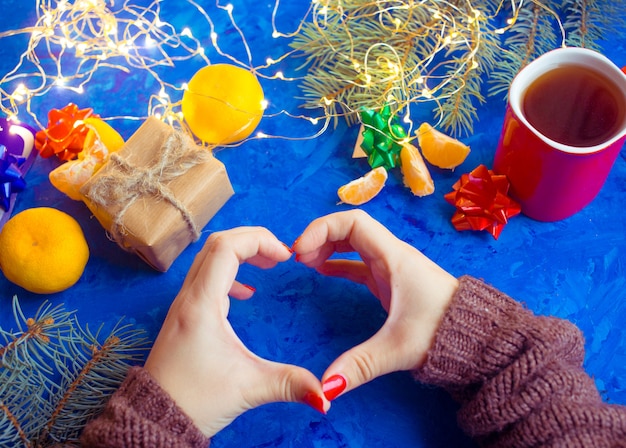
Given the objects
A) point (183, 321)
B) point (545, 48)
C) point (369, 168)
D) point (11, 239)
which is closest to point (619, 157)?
point (545, 48)

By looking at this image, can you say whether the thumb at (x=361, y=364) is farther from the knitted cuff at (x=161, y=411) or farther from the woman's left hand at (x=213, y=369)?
the knitted cuff at (x=161, y=411)

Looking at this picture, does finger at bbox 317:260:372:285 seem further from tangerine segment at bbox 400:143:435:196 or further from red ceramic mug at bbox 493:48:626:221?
red ceramic mug at bbox 493:48:626:221

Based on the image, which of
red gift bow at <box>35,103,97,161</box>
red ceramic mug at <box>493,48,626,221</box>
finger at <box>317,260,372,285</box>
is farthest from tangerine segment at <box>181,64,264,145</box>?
red ceramic mug at <box>493,48,626,221</box>

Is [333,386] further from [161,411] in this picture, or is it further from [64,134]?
[64,134]

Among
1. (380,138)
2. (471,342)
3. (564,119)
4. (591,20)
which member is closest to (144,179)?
(380,138)

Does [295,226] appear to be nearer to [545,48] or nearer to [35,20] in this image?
[545,48]

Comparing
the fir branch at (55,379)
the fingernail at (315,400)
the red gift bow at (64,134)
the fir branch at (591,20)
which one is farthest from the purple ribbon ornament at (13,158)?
the fir branch at (591,20)
